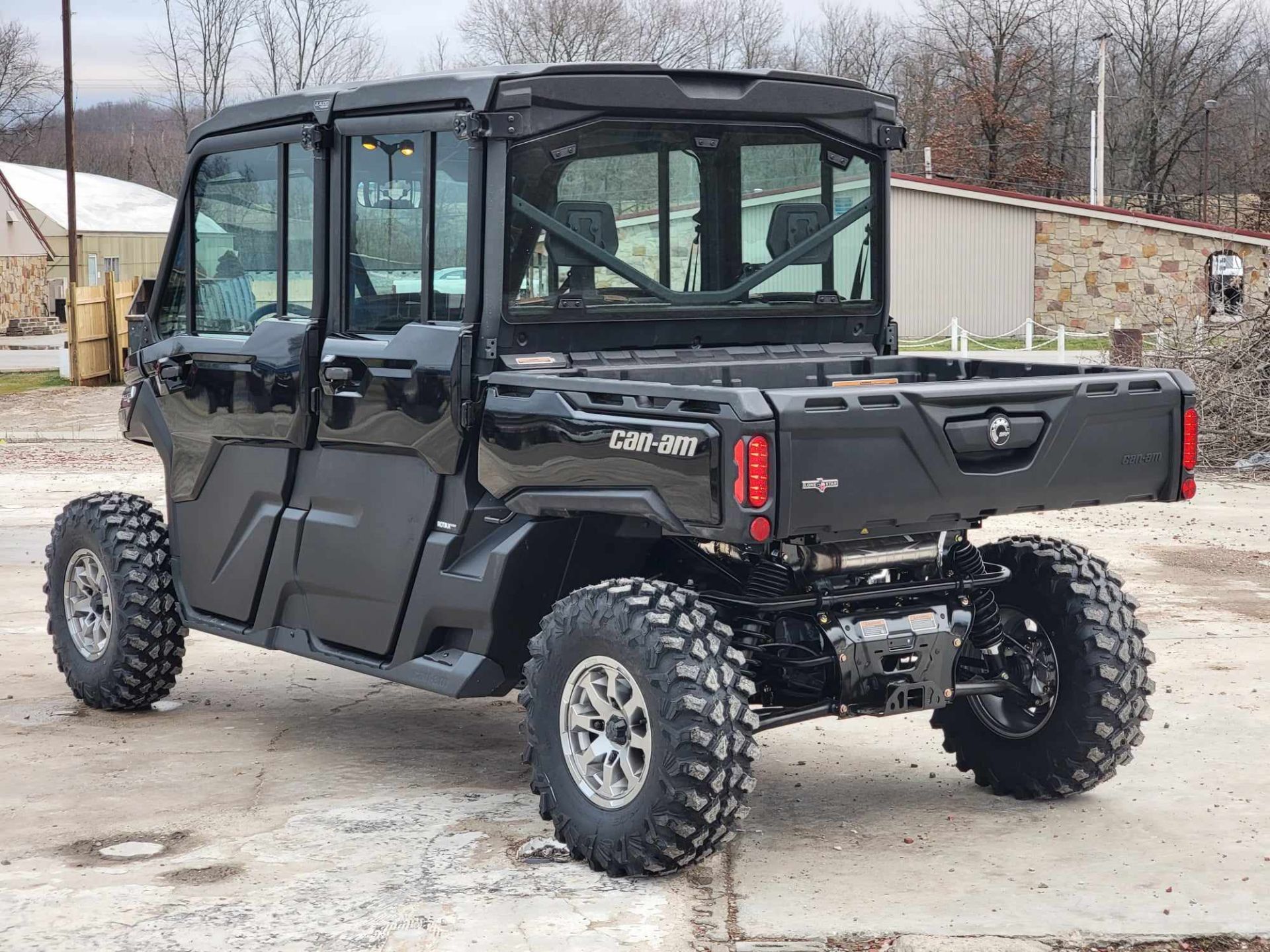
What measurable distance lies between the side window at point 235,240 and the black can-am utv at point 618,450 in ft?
0.07

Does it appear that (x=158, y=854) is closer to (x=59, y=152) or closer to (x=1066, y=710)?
(x=1066, y=710)

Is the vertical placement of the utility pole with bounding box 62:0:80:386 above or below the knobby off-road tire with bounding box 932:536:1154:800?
above

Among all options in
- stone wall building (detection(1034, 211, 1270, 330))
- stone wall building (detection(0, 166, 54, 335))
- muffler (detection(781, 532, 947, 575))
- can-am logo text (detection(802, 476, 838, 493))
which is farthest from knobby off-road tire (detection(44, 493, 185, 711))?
stone wall building (detection(0, 166, 54, 335))

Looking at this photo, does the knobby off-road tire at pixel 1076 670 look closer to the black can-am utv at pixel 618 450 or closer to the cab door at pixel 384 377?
the black can-am utv at pixel 618 450

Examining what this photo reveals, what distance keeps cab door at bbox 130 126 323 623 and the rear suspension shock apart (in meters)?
2.44

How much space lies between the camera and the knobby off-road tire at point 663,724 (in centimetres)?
491

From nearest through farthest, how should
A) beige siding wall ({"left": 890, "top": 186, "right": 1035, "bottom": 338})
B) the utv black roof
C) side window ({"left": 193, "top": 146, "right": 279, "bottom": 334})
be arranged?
the utv black roof, side window ({"left": 193, "top": 146, "right": 279, "bottom": 334}), beige siding wall ({"left": 890, "top": 186, "right": 1035, "bottom": 338})

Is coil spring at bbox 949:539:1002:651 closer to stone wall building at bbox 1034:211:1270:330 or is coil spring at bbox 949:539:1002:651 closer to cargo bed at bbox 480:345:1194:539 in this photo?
cargo bed at bbox 480:345:1194:539

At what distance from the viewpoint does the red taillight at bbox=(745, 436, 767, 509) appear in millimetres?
4676

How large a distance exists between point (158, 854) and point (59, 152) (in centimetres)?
9211

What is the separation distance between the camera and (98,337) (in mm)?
28469

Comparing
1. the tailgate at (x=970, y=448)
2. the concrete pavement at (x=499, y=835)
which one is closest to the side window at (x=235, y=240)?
the concrete pavement at (x=499, y=835)

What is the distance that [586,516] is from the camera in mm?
5676

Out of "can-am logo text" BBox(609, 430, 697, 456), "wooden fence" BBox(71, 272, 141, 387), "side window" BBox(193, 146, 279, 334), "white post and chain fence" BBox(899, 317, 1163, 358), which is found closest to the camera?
"can-am logo text" BBox(609, 430, 697, 456)
